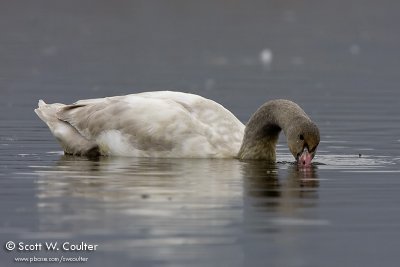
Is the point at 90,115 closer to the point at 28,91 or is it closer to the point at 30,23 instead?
the point at 28,91

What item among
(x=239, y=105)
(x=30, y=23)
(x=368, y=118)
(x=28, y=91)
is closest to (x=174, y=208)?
(x=368, y=118)

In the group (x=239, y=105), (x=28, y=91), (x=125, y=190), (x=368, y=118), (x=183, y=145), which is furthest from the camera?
(x=28, y=91)

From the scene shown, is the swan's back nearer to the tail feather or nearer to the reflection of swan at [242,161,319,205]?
the tail feather

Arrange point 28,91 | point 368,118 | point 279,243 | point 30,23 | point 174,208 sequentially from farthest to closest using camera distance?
point 30,23
point 28,91
point 368,118
point 174,208
point 279,243

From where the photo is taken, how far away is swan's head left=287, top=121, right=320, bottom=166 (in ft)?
48.1

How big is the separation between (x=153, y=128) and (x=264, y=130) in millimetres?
1176

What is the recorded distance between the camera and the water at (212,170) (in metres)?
10.2

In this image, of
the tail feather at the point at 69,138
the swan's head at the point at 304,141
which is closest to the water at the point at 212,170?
the swan's head at the point at 304,141

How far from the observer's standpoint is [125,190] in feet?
41.5

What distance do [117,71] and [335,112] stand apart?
921cm
